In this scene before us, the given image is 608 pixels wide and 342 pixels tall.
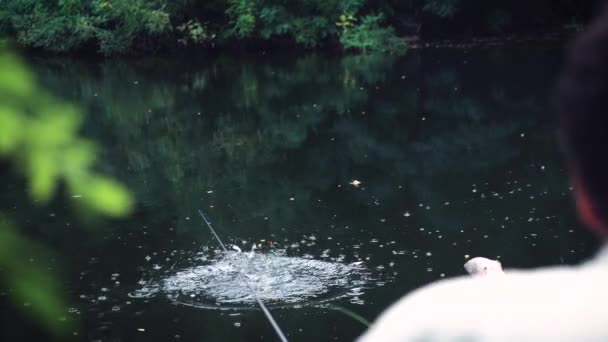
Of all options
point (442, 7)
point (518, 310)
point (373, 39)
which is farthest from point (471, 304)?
Answer: point (442, 7)

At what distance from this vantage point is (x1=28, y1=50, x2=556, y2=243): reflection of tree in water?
10.9 m

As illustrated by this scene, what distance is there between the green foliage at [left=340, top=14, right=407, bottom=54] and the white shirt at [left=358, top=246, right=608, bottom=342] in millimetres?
23668

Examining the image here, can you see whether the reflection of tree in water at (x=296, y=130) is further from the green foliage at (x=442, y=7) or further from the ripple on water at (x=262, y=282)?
the green foliage at (x=442, y=7)

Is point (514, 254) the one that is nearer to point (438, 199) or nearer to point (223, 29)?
point (438, 199)

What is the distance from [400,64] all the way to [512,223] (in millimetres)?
13120

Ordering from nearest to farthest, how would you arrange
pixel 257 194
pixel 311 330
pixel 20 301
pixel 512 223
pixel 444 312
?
1. pixel 444 312
2. pixel 20 301
3. pixel 311 330
4. pixel 512 223
5. pixel 257 194

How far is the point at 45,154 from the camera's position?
1032mm

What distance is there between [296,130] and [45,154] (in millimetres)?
13529

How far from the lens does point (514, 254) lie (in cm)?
798

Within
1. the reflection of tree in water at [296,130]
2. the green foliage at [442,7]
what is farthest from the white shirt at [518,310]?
the green foliage at [442,7]

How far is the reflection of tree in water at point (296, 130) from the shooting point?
1089 cm

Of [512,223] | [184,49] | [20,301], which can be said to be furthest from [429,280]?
[184,49]

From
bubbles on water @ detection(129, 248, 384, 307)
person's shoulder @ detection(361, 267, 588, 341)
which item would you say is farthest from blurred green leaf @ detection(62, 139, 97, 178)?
bubbles on water @ detection(129, 248, 384, 307)

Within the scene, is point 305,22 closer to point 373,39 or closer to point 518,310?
point 373,39
